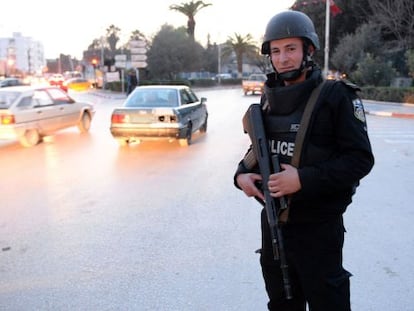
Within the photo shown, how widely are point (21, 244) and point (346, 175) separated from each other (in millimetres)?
3796

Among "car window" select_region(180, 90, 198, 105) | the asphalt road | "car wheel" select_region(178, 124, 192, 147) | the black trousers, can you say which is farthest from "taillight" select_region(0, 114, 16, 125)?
the black trousers

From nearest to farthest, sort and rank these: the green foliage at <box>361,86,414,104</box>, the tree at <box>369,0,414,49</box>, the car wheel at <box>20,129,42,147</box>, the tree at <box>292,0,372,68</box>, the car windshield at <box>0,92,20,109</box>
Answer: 1. the car windshield at <box>0,92,20,109</box>
2. the car wheel at <box>20,129,42,147</box>
3. the green foliage at <box>361,86,414,104</box>
4. the tree at <box>369,0,414,49</box>
5. the tree at <box>292,0,372,68</box>

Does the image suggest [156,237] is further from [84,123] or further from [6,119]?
[84,123]

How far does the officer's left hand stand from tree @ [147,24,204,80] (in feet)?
151

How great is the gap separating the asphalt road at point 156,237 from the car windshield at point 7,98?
2.13 meters

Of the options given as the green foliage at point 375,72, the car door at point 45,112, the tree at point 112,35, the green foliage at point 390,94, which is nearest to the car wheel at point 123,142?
the car door at point 45,112

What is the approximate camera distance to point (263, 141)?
2258 mm

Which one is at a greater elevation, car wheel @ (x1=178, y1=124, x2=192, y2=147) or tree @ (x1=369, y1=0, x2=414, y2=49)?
tree @ (x1=369, y1=0, x2=414, y2=49)

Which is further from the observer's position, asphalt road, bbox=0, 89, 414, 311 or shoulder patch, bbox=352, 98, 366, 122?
asphalt road, bbox=0, 89, 414, 311

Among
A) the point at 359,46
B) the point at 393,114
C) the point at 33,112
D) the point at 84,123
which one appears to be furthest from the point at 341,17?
the point at 33,112

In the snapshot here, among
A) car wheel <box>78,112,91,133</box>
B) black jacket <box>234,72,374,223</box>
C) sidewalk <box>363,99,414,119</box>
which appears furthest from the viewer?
sidewalk <box>363,99,414,119</box>

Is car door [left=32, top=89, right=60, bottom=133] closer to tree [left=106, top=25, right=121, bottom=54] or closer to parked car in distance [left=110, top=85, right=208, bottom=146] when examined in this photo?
parked car in distance [left=110, top=85, right=208, bottom=146]

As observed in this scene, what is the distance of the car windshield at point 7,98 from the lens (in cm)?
1117

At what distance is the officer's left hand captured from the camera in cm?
210
